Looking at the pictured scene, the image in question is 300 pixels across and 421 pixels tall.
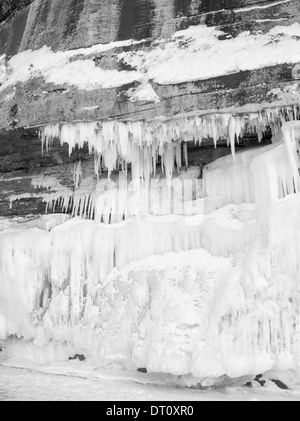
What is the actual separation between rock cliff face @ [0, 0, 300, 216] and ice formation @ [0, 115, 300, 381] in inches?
10.3

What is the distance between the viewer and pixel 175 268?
6.11 m

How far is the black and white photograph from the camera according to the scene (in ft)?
17.7

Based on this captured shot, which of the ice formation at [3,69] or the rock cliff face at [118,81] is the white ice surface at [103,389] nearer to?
the rock cliff face at [118,81]

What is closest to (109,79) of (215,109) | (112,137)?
(112,137)

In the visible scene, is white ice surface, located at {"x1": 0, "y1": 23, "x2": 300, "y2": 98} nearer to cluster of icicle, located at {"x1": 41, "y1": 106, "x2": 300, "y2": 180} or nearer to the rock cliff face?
the rock cliff face

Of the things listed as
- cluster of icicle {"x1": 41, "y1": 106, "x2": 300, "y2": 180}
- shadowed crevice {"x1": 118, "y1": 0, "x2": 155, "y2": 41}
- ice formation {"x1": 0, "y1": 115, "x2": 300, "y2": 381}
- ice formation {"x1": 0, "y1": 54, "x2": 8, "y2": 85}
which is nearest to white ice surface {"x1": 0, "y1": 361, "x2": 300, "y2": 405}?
ice formation {"x1": 0, "y1": 115, "x2": 300, "y2": 381}

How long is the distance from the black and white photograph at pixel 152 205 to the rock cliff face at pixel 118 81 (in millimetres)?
24

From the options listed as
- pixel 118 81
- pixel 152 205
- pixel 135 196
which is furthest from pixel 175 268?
pixel 118 81

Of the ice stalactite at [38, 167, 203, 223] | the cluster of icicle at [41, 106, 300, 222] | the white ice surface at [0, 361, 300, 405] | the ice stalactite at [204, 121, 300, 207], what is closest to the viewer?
the white ice surface at [0, 361, 300, 405]

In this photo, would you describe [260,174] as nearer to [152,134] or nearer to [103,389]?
[152,134]

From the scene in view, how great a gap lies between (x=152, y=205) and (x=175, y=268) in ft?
4.09

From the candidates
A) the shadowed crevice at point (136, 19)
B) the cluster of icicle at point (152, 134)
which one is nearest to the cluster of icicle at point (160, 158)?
the cluster of icicle at point (152, 134)

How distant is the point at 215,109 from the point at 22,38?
4331mm

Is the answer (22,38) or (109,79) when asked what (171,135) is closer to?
(109,79)
